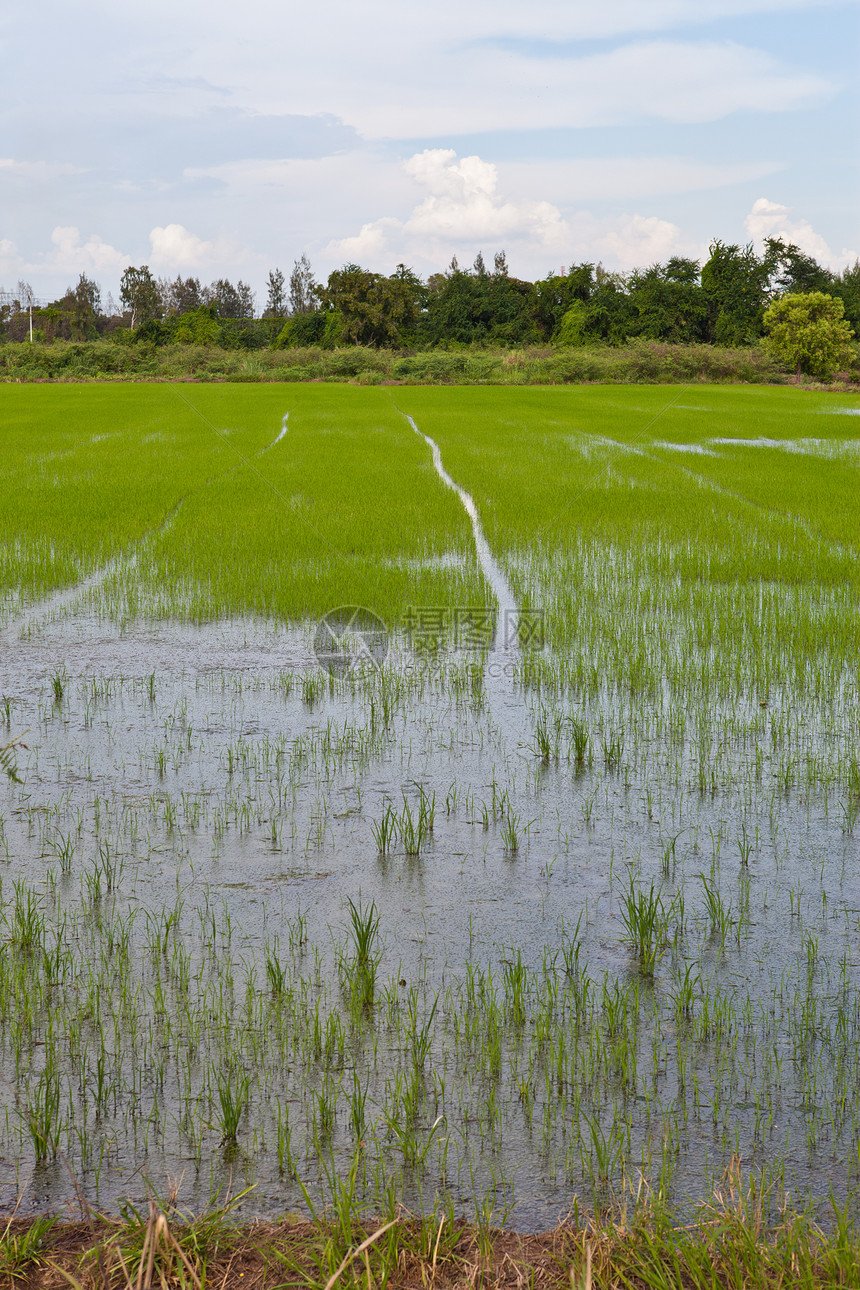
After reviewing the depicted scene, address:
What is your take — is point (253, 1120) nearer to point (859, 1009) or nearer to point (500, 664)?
point (859, 1009)

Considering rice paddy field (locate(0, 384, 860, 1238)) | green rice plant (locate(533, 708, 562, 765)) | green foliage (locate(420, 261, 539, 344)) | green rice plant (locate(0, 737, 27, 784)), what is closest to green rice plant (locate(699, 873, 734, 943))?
rice paddy field (locate(0, 384, 860, 1238))

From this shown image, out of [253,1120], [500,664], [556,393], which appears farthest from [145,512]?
[556,393]

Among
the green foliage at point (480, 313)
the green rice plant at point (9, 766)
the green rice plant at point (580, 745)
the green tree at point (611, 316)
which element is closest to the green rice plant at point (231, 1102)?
the green rice plant at point (9, 766)

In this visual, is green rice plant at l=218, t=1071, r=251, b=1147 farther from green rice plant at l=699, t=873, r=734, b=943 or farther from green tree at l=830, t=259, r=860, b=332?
green tree at l=830, t=259, r=860, b=332

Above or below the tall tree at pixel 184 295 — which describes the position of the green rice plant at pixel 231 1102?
below

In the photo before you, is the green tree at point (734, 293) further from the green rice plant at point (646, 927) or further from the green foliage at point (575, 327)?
the green rice plant at point (646, 927)

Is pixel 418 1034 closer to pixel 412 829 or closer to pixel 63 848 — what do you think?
pixel 412 829

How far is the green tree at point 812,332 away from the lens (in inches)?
1580

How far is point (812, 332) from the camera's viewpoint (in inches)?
1576

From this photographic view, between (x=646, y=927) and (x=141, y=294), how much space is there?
68691 millimetres

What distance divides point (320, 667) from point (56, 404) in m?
25.3

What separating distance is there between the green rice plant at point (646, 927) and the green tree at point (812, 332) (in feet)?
138

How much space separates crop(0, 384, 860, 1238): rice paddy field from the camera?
6.36 feet

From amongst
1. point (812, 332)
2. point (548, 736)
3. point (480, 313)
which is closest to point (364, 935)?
point (548, 736)
